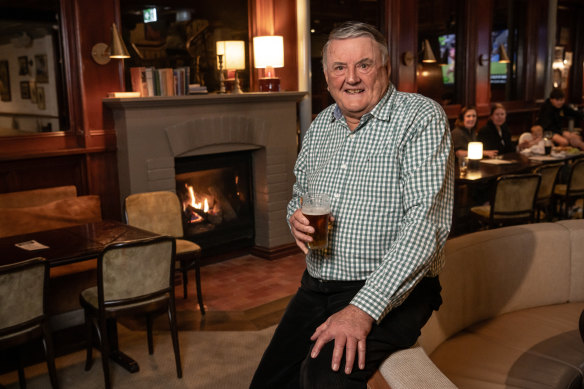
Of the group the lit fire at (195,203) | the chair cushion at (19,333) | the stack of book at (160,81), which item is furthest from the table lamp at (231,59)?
the chair cushion at (19,333)

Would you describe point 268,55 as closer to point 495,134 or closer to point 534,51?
point 495,134

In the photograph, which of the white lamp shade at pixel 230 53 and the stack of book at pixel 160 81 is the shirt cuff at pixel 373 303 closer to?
the stack of book at pixel 160 81

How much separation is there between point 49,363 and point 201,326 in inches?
50.2

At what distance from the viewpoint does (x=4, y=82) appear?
455 centimetres

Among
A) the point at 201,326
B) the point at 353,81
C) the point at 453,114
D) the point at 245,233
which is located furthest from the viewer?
the point at 453,114

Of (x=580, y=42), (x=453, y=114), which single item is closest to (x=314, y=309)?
(x=453, y=114)

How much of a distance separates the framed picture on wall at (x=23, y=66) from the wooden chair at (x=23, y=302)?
2260 mm

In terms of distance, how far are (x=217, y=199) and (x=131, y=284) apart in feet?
8.70

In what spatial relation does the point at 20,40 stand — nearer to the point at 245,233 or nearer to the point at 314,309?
the point at 245,233

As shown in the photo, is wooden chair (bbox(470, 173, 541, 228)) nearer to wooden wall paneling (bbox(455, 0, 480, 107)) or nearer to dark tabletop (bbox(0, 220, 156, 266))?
dark tabletop (bbox(0, 220, 156, 266))

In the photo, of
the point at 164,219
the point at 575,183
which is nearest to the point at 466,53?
the point at 575,183

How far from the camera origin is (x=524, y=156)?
6.92 meters

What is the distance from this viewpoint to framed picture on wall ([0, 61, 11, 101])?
454 centimetres

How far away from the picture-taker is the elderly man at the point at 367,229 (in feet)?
5.49
